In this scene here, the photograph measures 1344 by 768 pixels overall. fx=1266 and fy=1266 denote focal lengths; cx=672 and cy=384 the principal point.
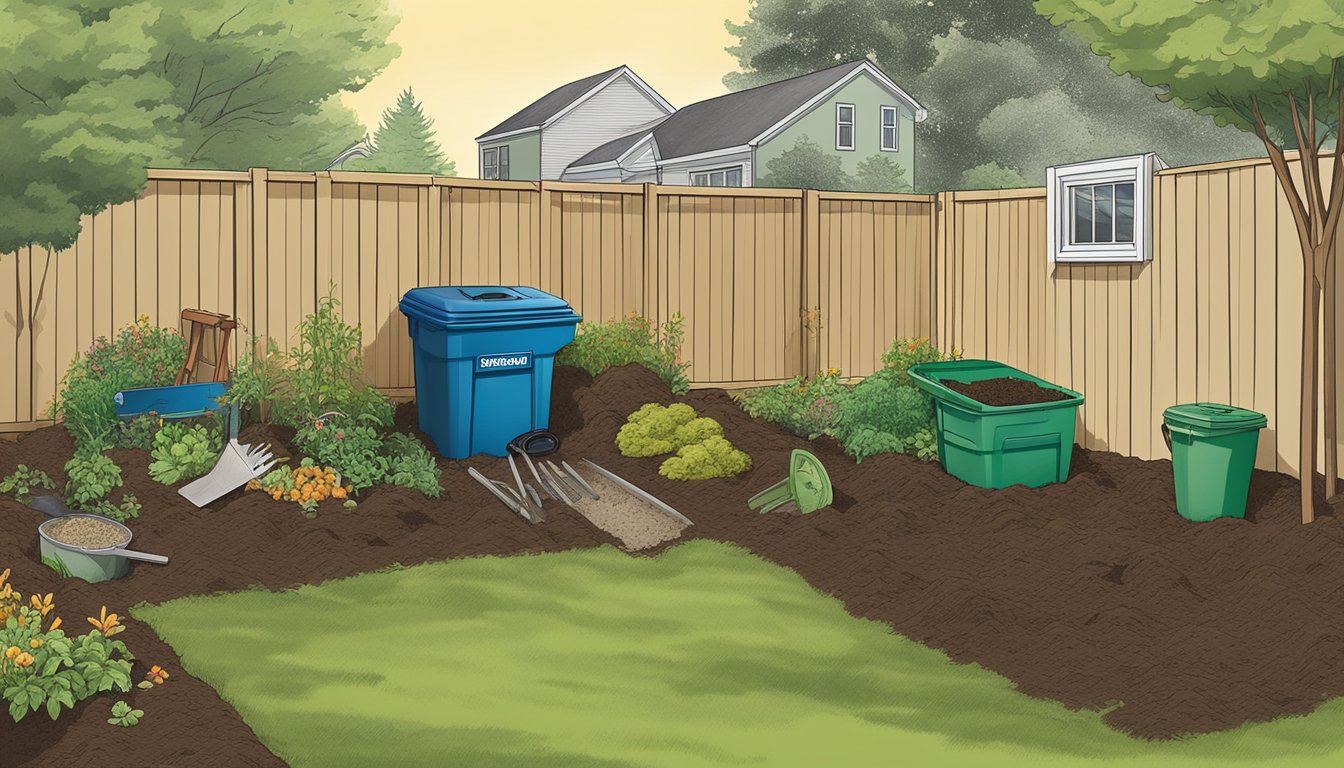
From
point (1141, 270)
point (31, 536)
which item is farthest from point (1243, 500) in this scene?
point (31, 536)

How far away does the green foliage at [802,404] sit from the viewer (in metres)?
10.5

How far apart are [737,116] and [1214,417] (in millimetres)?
24202

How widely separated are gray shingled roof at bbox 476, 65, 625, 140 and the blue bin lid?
26.6m

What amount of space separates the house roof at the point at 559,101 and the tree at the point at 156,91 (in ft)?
17.5

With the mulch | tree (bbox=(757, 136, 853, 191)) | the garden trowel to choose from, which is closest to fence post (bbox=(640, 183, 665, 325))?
the mulch

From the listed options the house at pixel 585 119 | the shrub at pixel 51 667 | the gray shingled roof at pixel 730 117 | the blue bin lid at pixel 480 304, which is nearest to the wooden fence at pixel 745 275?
the blue bin lid at pixel 480 304

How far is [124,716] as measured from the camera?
4598 mm

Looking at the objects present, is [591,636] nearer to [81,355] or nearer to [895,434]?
[895,434]

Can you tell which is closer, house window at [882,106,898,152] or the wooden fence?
the wooden fence

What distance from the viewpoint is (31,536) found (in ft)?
23.1

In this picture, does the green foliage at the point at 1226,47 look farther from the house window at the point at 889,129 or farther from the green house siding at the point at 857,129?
the house window at the point at 889,129

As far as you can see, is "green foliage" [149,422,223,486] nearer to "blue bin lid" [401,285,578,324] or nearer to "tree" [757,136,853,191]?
"blue bin lid" [401,285,578,324]

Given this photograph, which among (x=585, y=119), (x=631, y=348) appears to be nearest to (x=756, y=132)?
(x=585, y=119)

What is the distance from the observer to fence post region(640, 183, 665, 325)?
1144 centimetres
